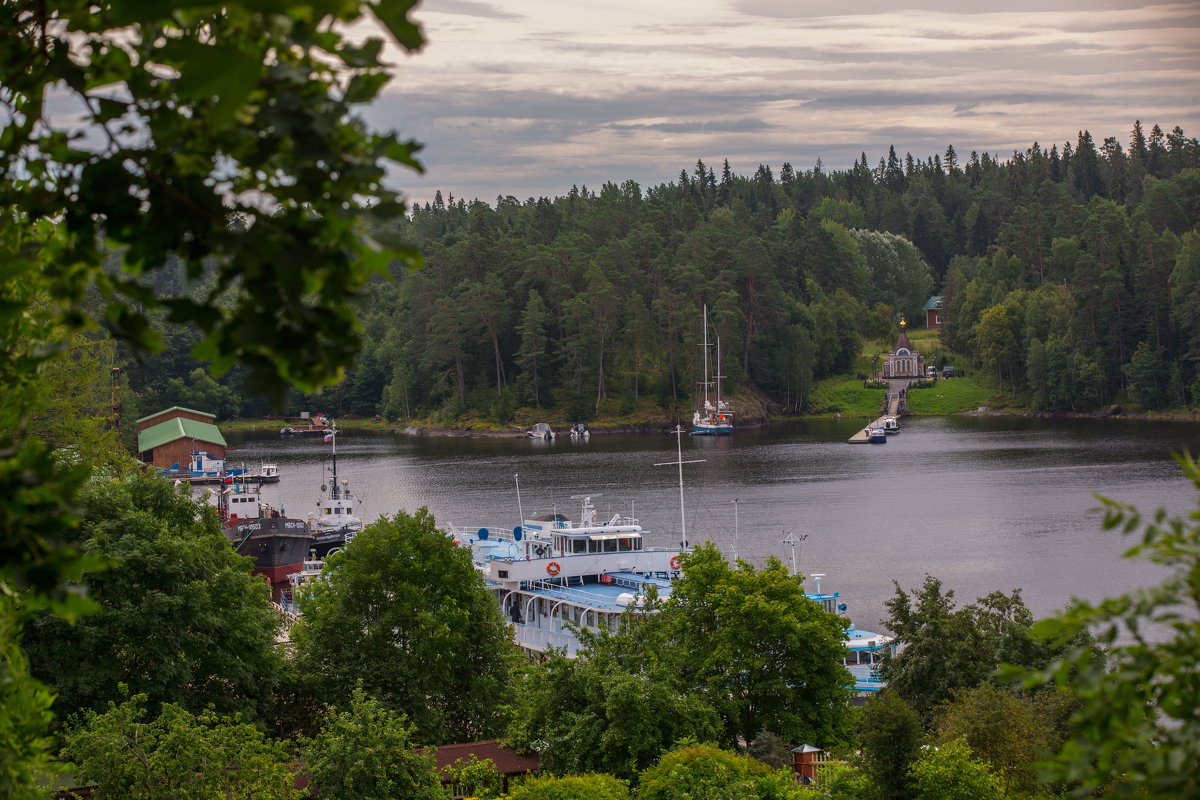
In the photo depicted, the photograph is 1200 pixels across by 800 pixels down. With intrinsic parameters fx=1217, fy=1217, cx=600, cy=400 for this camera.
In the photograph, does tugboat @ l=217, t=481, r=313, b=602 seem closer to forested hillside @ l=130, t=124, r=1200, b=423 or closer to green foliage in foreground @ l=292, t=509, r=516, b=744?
green foliage in foreground @ l=292, t=509, r=516, b=744

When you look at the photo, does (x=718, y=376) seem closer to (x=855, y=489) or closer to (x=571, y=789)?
(x=855, y=489)

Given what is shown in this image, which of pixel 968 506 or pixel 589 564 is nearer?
pixel 589 564

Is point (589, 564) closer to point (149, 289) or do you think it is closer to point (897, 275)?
point (149, 289)

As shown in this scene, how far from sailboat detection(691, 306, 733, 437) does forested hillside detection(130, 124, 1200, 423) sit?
165cm

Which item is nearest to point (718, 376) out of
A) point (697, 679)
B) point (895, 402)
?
point (895, 402)

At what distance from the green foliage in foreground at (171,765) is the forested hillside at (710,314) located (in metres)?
81.5

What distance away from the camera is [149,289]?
2.74 meters

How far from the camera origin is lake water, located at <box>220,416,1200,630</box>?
42625 millimetres

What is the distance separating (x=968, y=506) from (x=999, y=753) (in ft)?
120

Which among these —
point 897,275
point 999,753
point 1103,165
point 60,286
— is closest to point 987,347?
point 897,275

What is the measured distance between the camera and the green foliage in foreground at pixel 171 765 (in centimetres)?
1554

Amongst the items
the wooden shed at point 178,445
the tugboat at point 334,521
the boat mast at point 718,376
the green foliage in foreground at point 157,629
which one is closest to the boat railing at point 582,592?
the green foliage in foreground at point 157,629

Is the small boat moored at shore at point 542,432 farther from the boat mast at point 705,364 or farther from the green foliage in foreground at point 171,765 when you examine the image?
the green foliage in foreground at point 171,765

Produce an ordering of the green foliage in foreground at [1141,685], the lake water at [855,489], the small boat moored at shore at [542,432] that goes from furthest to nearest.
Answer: the small boat moored at shore at [542,432] → the lake water at [855,489] → the green foliage in foreground at [1141,685]
